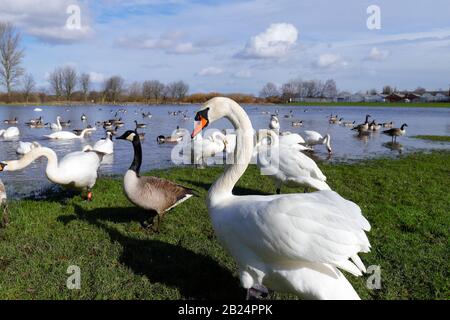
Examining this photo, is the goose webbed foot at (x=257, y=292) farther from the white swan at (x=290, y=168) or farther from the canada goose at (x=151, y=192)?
the white swan at (x=290, y=168)

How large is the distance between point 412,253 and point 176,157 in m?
11.1

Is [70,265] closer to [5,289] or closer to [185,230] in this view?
[5,289]

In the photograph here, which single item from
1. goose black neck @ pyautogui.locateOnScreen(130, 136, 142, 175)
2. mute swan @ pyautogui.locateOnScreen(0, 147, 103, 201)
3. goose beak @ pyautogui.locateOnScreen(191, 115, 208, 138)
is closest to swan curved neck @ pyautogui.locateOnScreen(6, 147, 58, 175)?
mute swan @ pyautogui.locateOnScreen(0, 147, 103, 201)

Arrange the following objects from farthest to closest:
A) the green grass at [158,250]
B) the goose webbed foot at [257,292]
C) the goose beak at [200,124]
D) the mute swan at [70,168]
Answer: the mute swan at [70,168]
the green grass at [158,250]
the goose beak at [200,124]
the goose webbed foot at [257,292]

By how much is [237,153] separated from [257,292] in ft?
4.99

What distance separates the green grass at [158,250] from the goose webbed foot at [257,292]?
810 millimetres

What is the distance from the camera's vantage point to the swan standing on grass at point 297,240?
3318 mm

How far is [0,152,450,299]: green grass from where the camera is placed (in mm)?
4648

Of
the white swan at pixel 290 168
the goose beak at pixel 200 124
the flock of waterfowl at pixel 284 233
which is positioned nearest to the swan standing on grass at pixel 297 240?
the flock of waterfowl at pixel 284 233

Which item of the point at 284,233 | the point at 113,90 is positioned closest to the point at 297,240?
the point at 284,233

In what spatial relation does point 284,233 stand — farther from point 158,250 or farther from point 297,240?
point 158,250

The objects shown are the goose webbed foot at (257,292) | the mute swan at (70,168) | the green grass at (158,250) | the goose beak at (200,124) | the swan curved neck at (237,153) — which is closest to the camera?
the goose webbed foot at (257,292)

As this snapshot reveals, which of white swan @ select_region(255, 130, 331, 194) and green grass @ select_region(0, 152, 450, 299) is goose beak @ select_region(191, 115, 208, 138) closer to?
green grass @ select_region(0, 152, 450, 299)

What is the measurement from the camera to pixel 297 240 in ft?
11.0
